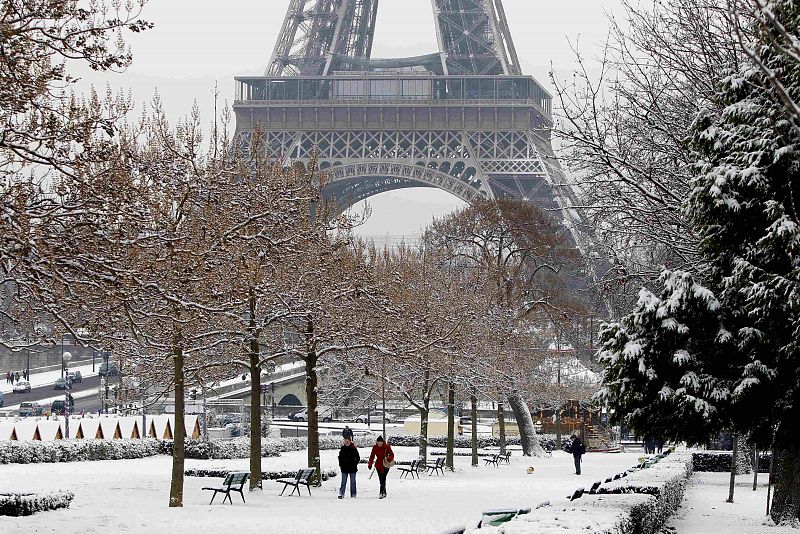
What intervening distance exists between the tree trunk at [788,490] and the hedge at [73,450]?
2327 centimetres

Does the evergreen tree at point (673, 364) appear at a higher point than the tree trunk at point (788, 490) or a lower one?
higher

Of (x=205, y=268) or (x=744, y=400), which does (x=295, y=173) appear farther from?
(x=744, y=400)

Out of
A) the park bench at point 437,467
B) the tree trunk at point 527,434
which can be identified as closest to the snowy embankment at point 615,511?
the park bench at point 437,467

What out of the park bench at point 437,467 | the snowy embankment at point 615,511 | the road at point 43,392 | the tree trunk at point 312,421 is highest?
the road at point 43,392

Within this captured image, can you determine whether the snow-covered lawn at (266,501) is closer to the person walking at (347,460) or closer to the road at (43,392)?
the person walking at (347,460)

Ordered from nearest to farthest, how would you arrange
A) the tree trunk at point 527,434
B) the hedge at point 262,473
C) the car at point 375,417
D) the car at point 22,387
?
the hedge at point 262,473
the tree trunk at point 527,434
the car at point 375,417
the car at point 22,387

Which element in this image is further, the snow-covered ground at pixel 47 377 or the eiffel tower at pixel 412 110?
the snow-covered ground at pixel 47 377

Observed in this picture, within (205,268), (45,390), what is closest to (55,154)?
(205,268)

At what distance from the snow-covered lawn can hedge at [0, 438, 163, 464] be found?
0.59m

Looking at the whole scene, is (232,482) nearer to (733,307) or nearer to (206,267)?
(206,267)

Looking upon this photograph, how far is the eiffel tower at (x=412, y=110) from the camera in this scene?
92.2 metres

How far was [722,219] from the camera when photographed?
19.0m

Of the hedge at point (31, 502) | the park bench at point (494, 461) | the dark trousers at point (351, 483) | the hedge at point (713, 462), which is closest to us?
the hedge at point (31, 502)

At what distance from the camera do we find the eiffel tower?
9219 centimetres
